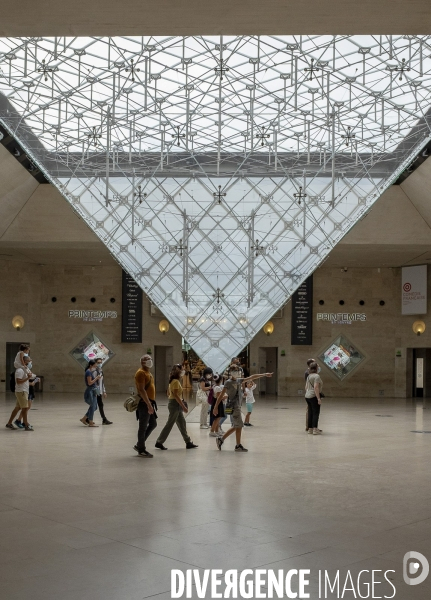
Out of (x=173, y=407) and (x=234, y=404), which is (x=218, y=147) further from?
(x=173, y=407)

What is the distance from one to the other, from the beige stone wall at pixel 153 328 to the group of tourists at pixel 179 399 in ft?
44.4

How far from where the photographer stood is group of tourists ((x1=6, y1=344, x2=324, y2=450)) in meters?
9.89

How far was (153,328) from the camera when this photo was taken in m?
29.4

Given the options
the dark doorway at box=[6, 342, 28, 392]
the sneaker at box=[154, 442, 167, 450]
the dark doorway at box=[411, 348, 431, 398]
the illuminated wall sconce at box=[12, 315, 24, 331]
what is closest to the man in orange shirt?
the sneaker at box=[154, 442, 167, 450]

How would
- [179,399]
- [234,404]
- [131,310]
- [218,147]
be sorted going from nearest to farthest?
[179,399], [234,404], [218,147], [131,310]

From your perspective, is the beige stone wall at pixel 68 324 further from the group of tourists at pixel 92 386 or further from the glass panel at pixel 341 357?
the group of tourists at pixel 92 386

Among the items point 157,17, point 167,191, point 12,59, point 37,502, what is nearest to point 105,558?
point 37,502

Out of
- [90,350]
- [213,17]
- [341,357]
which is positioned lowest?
[341,357]

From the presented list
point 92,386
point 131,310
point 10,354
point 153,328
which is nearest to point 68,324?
point 131,310

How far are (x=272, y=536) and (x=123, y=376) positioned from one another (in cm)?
2397

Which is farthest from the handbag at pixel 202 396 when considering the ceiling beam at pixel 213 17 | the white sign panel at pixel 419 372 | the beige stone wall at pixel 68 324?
the white sign panel at pixel 419 372

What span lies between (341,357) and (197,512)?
23.0m

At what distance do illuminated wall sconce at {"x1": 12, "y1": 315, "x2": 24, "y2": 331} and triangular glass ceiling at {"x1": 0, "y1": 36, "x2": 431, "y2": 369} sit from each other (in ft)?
31.7

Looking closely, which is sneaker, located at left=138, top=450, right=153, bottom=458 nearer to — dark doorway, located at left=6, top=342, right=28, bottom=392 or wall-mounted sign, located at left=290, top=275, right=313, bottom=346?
wall-mounted sign, located at left=290, top=275, right=313, bottom=346
